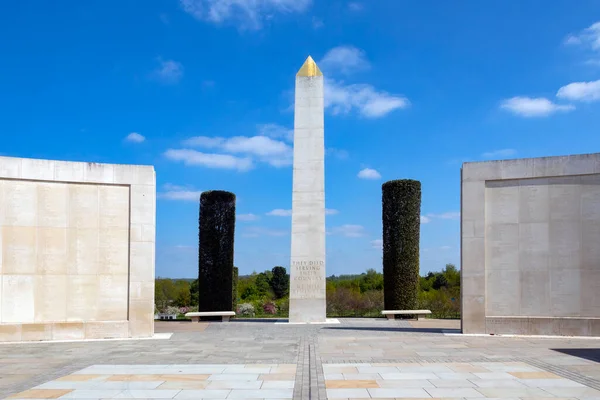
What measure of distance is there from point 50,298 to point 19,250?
1.65m

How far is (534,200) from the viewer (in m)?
16.8

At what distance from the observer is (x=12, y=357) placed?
13000 mm

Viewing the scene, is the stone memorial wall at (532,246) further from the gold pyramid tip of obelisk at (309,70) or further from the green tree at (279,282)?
the green tree at (279,282)

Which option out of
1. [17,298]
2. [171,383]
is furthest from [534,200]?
[17,298]

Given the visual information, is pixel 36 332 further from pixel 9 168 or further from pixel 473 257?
pixel 473 257

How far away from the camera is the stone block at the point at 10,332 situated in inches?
613

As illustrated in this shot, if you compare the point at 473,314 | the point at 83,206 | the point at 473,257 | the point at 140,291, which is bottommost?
the point at 473,314

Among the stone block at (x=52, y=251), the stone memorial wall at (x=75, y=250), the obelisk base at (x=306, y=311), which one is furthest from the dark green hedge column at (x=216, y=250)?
the stone block at (x=52, y=251)

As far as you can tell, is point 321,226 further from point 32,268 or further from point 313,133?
point 32,268

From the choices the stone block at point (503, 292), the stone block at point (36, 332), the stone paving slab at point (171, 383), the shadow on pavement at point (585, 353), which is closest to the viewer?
the stone paving slab at point (171, 383)

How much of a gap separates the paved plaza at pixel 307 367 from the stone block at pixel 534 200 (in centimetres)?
364

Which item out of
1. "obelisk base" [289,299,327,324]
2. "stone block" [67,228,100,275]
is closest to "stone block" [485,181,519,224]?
"obelisk base" [289,299,327,324]

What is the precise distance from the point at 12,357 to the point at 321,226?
12.0 m

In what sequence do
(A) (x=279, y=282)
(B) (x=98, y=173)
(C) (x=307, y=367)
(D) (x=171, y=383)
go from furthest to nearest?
(A) (x=279, y=282)
(B) (x=98, y=173)
(C) (x=307, y=367)
(D) (x=171, y=383)
